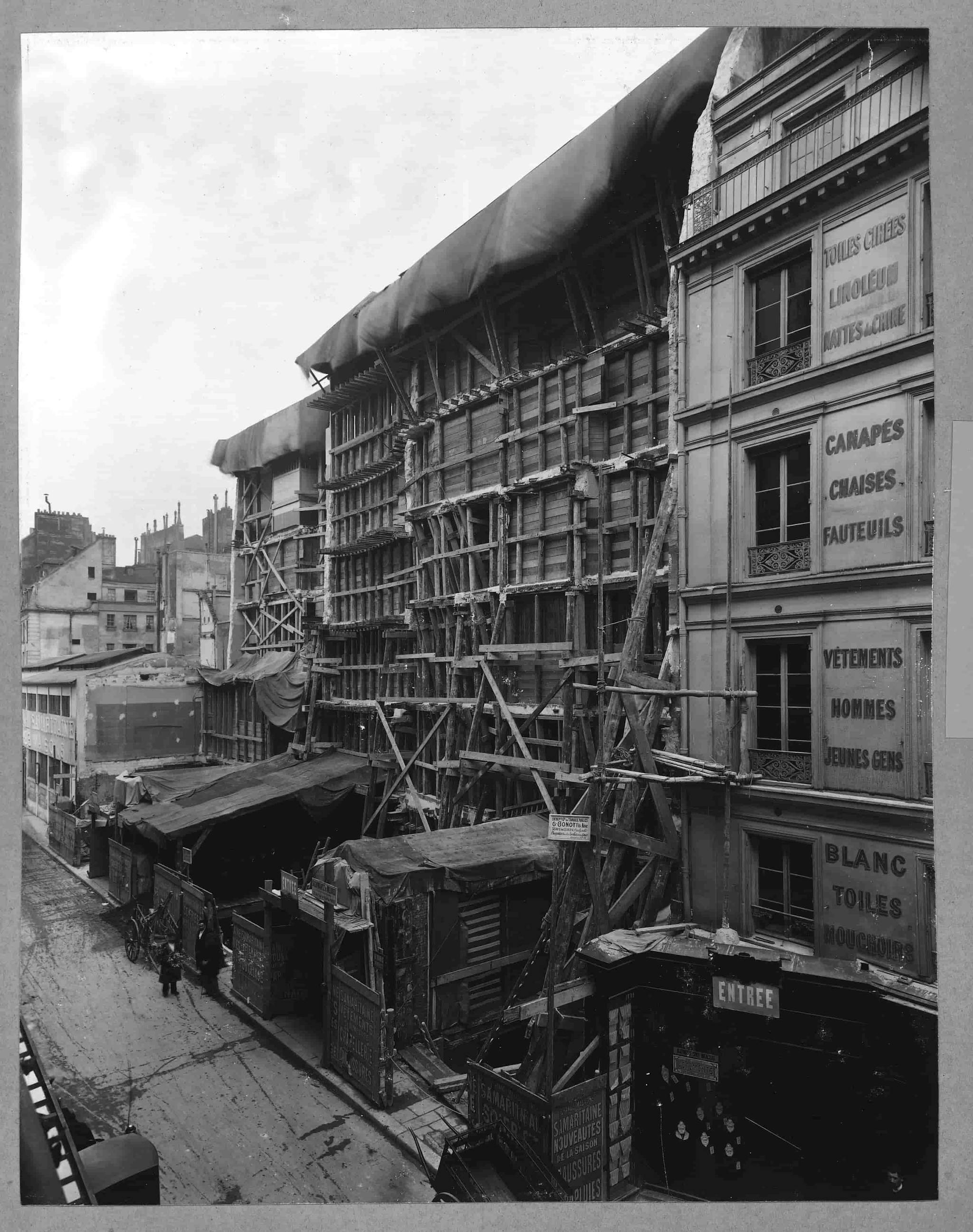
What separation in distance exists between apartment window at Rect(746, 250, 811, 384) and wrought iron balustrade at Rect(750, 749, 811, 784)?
3.20m

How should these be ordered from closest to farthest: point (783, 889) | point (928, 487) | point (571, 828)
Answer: point (928, 487)
point (783, 889)
point (571, 828)

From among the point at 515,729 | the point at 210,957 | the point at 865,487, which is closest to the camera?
the point at 865,487

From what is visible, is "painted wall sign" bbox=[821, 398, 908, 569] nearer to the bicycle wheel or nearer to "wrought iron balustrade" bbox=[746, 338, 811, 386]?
"wrought iron balustrade" bbox=[746, 338, 811, 386]

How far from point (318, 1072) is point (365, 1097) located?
2.57ft

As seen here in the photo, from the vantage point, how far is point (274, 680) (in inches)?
493

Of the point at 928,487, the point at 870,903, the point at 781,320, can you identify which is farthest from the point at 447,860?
the point at 781,320

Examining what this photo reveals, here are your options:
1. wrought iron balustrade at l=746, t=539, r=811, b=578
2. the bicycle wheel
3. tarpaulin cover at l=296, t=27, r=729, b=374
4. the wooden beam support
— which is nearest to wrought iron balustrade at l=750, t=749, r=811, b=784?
wrought iron balustrade at l=746, t=539, r=811, b=578

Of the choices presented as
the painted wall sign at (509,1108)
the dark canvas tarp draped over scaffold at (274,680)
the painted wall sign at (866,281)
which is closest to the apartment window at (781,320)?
the painted wall sign at (866,281)

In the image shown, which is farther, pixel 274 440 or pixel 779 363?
pixel 274 440

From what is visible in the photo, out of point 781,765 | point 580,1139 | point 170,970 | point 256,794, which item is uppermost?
point 781,765

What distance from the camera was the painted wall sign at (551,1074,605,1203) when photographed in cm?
595

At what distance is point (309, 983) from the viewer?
32.9 ft

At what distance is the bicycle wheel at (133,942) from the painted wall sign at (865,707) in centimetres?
847

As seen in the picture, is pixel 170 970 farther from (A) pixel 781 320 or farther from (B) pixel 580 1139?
(A) pixel 781 320
